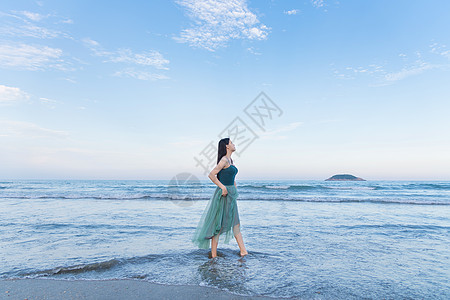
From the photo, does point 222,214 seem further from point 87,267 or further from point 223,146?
point 87,267

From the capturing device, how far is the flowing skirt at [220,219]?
4.75m

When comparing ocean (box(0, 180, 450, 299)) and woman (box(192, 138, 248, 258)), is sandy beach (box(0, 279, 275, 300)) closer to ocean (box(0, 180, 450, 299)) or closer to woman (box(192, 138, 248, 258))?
ocean (box(0, 180, 450, 299))

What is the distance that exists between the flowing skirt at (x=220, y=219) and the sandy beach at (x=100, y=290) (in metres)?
1.38

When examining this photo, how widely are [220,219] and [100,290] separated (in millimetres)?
2052

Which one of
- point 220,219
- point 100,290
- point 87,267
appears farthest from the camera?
point 220,219

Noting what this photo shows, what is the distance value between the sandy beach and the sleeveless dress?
1383 millimetres

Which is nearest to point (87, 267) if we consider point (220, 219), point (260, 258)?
point (220, 219)

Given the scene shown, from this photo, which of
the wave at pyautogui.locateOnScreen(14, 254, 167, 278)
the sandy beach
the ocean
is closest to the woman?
the ocean

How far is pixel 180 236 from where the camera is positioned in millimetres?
6363

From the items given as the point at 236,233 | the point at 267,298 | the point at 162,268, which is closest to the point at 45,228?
the point at 162,268

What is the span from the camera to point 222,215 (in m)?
4.78

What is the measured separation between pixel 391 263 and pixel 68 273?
486 cm

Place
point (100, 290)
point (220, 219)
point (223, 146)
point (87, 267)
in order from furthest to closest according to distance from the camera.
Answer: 1. point (220, 219)
2. point (223, 146)
3. point (87, 267)
4. point (100, 290)

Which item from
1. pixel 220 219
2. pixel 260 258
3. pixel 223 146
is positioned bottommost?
pixel 260 258
